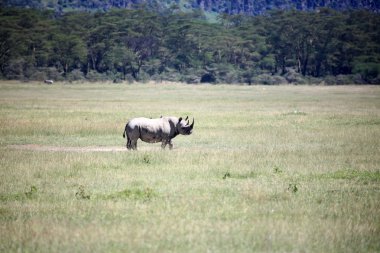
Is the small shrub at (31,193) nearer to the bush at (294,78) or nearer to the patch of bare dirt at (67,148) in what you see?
the patch of bare dirt at (67,148)

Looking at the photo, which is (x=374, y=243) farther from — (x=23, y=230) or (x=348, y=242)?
(x=23, y=230)

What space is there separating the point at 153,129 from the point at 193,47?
270 feet

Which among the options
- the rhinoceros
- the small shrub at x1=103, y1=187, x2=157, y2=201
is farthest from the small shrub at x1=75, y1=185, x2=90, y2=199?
the rhinoceros

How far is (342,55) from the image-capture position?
97.6m

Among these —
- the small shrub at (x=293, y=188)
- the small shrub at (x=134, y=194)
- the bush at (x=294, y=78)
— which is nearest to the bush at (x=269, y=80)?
the bush at (x=294, y=78)

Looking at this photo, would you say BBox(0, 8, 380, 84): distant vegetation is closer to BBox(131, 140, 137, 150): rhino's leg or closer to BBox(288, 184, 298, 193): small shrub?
BBox(131, 140, 137, 150): rhino's leg

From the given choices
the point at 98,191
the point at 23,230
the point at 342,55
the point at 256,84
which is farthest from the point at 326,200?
the point at 342,55

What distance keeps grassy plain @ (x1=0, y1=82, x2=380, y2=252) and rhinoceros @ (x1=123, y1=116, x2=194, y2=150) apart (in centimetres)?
111

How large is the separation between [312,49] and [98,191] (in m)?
91.0

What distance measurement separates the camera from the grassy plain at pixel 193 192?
1016cm

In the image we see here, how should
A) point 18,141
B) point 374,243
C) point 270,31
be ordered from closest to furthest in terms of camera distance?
point 374,243 < point 18,141 < point 270,31

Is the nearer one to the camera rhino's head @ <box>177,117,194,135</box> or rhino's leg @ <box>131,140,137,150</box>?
rhino's leg @ <box>131,140,137,150</box>

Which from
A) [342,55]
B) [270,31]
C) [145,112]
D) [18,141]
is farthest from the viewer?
[270,31]

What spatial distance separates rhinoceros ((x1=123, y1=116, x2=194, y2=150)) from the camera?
2169 centimetres
